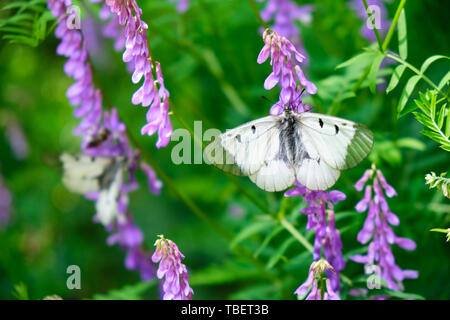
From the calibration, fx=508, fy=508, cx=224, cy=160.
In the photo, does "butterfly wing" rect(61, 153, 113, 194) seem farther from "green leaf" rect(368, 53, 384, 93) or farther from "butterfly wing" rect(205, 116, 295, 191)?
"green leaf" rect(368, 53, 384, 93)

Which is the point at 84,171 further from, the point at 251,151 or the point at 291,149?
the point at 291,149

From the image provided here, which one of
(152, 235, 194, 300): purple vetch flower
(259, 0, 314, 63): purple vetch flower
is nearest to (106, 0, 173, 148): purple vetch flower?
(152, 235, 194, 300): purple vetch flower

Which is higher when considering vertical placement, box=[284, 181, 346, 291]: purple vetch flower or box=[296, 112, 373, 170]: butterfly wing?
box=[296, 112, 373, 170]: butterfly wing

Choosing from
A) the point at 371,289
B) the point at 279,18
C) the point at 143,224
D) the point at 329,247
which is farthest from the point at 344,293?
the point at 143,224

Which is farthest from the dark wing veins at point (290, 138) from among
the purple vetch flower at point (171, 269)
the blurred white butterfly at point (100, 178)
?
the blurred white butterfly at point (100, 178)

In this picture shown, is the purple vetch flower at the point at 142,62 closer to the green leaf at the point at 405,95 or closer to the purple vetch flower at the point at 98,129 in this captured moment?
the purple vetch flower at the point at 98,129
